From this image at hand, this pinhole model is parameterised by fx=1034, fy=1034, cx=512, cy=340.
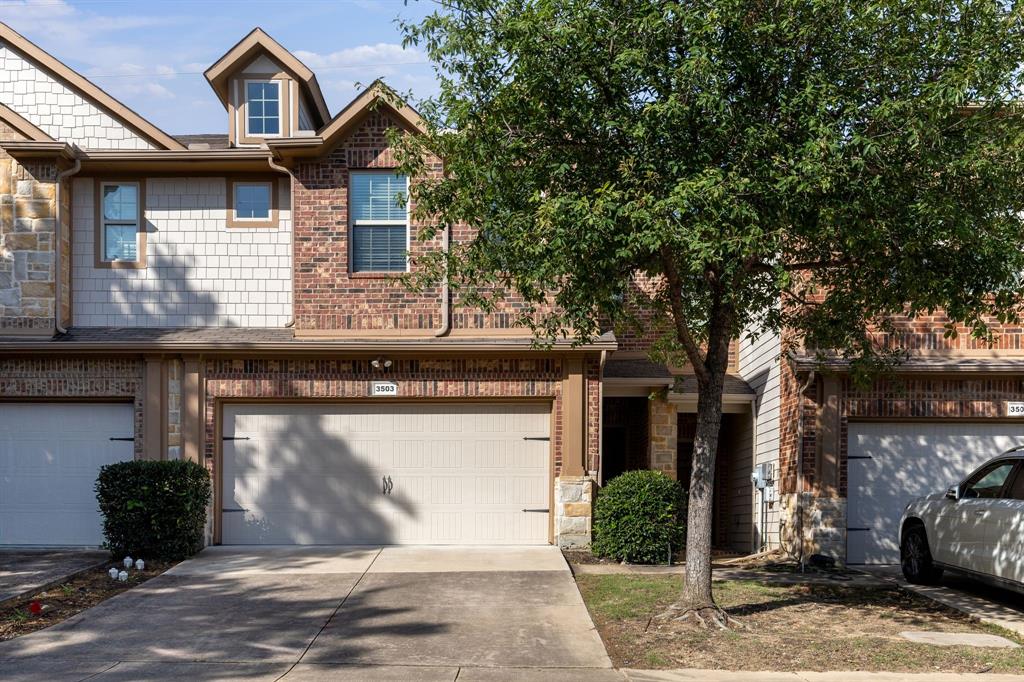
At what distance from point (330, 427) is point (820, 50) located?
8.70 meters

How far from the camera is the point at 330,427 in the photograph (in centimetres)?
1512

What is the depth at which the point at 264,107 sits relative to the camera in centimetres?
1727

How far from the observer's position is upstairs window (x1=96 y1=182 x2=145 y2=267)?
15.7 meters

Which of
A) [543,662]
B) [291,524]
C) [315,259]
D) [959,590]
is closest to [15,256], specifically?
[315,259]

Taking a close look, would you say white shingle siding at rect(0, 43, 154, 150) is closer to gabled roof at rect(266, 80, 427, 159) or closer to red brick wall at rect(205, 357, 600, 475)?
gabled roof at rect(266, 80, 427, 159)

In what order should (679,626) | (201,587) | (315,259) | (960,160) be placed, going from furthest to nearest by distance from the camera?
(315,259) → (201,587) → (679,626) → (960,160)

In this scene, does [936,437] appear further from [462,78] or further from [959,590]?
[462,78]

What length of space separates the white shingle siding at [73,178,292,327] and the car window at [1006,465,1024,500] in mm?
9964

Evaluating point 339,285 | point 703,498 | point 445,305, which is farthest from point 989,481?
point 339,285

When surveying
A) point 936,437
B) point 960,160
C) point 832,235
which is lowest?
point 936,437

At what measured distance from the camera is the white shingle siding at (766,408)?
16.2 meters

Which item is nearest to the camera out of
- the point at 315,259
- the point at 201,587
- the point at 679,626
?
the point at 679,626

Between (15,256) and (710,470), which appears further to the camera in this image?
(15,256)

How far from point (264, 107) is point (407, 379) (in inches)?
223
